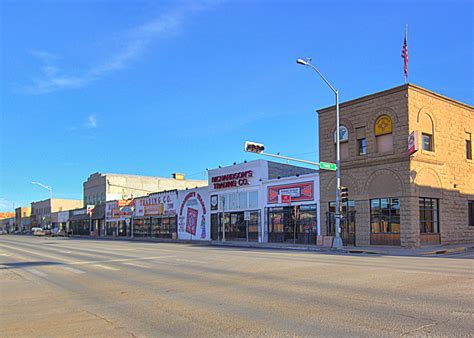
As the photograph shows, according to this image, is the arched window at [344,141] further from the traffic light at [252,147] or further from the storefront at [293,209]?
the traffic light at [252,147]

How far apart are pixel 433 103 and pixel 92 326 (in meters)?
28.4

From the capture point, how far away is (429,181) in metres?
28.8

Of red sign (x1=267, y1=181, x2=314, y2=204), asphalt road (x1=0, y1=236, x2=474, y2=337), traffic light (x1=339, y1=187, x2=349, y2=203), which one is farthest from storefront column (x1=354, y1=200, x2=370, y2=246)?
asphalt road (x1=0, y1=236, x2=474, y2=337)

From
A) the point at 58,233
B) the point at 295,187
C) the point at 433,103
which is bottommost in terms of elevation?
the point at 58,233

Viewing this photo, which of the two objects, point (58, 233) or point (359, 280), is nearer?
point (359, 280)

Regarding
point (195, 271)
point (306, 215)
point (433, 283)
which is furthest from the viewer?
point (306, 215)

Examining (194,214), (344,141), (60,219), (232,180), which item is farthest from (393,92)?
(60,219)

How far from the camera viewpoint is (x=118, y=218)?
66188mm

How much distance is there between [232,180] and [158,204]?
658 inches

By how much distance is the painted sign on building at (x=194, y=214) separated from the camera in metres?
46.4

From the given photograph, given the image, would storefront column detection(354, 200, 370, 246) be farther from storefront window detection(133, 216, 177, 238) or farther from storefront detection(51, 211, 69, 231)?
storefront detection(51, 211, 69, 231)

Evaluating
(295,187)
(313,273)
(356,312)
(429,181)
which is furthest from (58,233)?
(356,312)

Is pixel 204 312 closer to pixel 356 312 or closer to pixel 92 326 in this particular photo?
pixel 92 326

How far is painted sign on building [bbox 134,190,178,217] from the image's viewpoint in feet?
173
